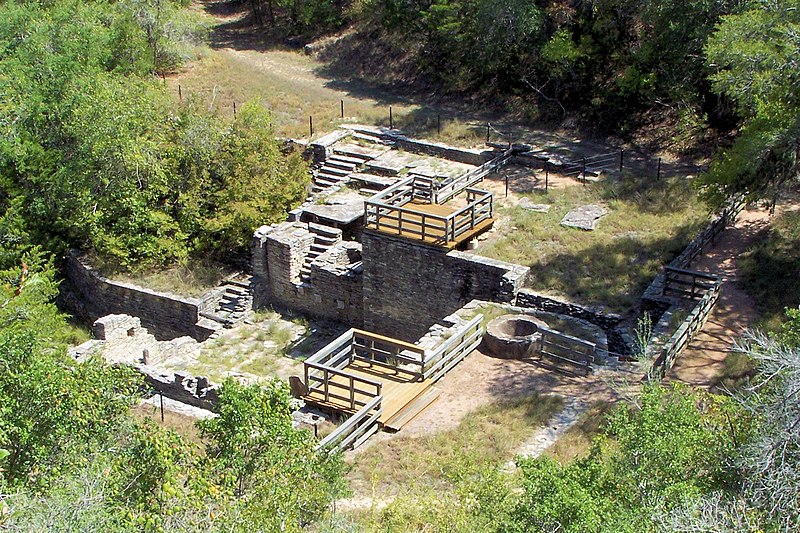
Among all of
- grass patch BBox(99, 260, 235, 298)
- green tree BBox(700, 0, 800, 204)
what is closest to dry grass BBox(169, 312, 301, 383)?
grass patch BBox(99, 260, 235, 298)

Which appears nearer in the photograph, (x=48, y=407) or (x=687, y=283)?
(x=48, y=407)

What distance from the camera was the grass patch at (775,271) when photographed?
1862 centimetres

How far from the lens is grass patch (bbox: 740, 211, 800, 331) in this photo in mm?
18625

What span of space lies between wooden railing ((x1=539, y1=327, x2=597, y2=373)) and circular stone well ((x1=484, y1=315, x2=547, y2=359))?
6.8 inches

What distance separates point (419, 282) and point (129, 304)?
25.8ft

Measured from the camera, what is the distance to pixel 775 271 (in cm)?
1978

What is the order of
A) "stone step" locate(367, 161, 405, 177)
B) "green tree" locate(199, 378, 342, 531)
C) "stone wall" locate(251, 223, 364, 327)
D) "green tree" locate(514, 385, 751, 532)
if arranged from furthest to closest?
"stone step" locate(367, 161, 405, 177), "stone wall" locate(251, 223, 364, 327), "green tree" locate(199, 378, 342, 531), "green tree" locate(514, 385, 751, 532)

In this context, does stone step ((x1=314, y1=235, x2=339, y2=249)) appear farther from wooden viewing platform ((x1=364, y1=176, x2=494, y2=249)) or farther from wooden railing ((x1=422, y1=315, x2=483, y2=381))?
wooden railing ((x1=422, y1=315, x2=483, y2=381))

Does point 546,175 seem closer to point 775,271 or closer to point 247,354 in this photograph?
point 775,271

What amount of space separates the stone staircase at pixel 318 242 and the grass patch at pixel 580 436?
9.63m

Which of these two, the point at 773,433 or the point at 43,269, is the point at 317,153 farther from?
the point at 773,433

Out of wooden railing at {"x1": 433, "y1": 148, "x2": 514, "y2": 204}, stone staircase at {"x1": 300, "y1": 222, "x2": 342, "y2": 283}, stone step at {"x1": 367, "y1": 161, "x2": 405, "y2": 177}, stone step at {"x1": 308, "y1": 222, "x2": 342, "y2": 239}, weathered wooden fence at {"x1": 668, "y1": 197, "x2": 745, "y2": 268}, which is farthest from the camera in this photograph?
stone step at {"x1": 367, "y1": 161, "x2": 405, "y2": 177}

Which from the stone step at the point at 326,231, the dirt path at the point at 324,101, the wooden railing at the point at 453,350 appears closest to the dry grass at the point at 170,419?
the wooden railing at the point at 453,350

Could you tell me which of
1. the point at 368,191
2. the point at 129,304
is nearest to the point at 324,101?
the point at 368,191
